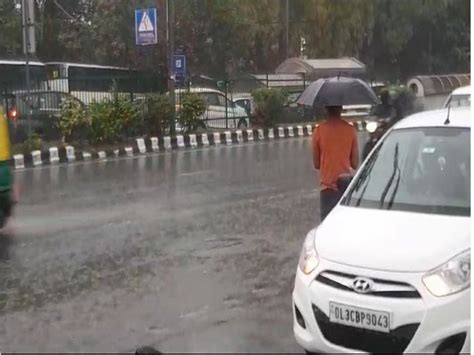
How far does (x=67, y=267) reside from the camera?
813cm

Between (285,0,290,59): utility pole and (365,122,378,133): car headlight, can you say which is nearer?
(365,122,378,133): car headlight

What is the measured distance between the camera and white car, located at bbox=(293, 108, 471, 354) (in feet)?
14.6

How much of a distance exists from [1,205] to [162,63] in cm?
2487

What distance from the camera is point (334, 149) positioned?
717 cm

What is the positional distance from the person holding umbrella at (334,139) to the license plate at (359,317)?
249 centimetres

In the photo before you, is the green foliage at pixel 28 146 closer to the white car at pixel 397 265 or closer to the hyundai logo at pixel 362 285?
the white car at pixel 397 265

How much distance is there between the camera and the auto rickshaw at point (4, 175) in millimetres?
9109

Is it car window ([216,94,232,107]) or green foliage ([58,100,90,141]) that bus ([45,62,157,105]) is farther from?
car window ([216,94,232,107])

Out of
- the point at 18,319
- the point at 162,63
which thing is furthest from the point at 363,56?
the point at 18,319

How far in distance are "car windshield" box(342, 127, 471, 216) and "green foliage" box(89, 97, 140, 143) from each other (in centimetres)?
1444

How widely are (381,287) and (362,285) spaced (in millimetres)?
103

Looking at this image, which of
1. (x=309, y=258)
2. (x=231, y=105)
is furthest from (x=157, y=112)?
(x=309, y=258)

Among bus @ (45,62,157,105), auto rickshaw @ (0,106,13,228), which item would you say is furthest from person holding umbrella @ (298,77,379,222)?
bus @ (45,62,157,105)

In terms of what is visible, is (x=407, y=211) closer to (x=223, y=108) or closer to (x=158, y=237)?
(x=158, y=237)
